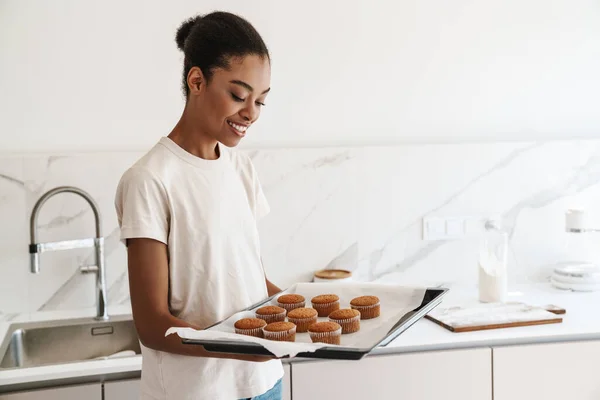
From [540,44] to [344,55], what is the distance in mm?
750

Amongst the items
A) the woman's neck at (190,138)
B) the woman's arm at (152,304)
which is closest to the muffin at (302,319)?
the woman's arm at (152,304)

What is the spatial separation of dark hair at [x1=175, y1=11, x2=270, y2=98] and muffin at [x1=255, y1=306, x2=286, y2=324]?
0.46 meters

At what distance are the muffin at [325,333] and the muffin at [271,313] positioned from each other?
6cm

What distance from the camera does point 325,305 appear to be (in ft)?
5.11

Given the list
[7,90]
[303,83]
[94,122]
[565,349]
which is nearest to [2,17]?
[7,90]

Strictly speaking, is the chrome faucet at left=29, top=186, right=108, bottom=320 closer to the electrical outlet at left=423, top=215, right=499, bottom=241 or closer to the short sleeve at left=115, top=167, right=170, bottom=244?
the short sleeve at left=115, top=167, right=170, bottom=244

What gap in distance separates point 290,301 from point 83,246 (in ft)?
2.84

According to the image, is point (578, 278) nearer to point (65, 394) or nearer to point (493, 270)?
point (493, 270)

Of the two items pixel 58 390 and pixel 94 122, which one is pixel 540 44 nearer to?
pixel 94 122

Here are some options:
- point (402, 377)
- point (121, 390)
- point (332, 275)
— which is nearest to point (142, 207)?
point (121, 390)

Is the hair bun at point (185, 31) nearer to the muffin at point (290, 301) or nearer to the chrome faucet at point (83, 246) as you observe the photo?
the muffin at point (290, 301)

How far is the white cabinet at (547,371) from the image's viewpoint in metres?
1.92

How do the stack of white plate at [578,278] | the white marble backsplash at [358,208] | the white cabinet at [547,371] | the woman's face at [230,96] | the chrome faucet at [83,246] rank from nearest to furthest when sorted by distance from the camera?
the woman's face at [230,96] → the white cabinet at [547,371] → the chrome faucet at [83,246] → the white marble backsplash at [358,208] → the stack of white plate at [578,278]

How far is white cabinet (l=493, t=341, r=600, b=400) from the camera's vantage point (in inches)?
75.4
